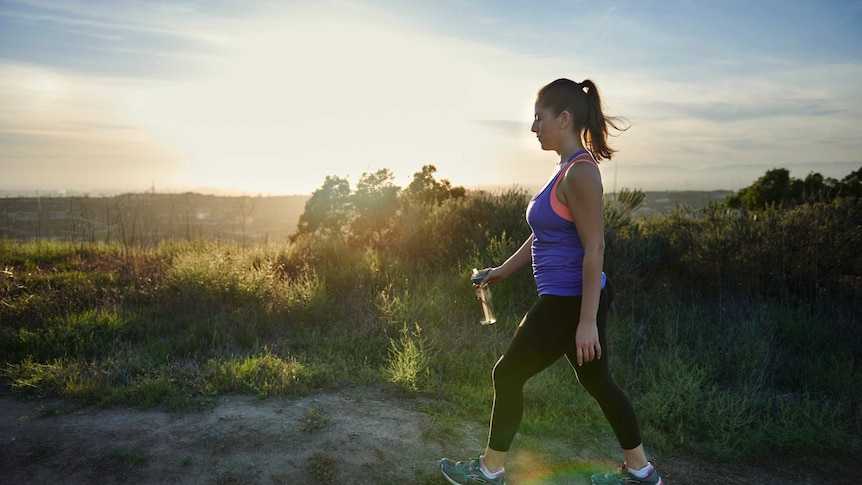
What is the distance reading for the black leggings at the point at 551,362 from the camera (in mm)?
2781

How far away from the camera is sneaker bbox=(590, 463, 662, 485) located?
3.05 metres

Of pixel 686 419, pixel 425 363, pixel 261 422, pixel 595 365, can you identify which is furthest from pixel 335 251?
pixel 595 365

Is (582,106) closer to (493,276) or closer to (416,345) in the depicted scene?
(493,276)

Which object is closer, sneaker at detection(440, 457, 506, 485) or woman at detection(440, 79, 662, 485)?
woman at detection(440, 79, 662, 485)

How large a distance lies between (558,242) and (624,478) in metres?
1.43

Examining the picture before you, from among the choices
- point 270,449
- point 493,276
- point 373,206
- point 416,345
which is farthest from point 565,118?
point 373,206

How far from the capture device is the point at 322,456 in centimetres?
367

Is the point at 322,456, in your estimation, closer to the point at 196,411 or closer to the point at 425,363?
the point at 196,411

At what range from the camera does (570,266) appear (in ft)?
9.04

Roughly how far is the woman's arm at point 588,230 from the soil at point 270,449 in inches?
57.5

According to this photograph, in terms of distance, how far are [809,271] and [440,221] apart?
556 cm

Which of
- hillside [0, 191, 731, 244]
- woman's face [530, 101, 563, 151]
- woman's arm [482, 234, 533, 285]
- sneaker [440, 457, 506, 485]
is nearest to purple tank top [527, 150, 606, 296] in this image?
woman's face [530, 101, 563, 151]

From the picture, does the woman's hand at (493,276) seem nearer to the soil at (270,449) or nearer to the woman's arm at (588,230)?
the woman's arm at (588,230)

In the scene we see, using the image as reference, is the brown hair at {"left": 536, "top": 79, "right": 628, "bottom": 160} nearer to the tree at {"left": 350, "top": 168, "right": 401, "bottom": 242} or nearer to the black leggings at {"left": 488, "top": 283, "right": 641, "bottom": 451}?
the black leggings at {"left": 488, "top": 283, "right": 641, "bottom": 451}
